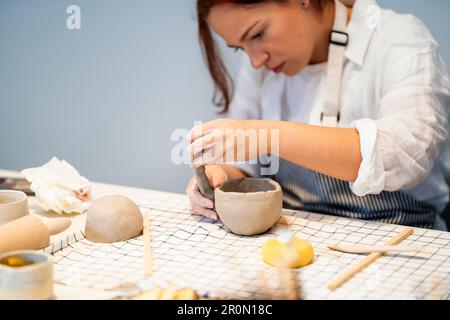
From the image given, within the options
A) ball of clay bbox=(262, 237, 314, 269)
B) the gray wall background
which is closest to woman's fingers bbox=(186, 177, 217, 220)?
ball of clay bbox=(262, 237, 314, 269)

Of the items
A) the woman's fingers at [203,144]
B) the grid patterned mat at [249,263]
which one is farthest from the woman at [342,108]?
the grid patterned mat at [249,263]

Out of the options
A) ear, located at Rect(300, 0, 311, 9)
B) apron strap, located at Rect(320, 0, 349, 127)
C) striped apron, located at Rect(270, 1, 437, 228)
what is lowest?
striped apron, located at Rect(270, 1, 437, 228)

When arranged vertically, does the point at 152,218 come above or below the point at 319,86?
below

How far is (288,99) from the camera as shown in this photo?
1.71 meters

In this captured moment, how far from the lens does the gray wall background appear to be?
6.29ft

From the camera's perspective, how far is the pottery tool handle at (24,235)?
1.00 metres

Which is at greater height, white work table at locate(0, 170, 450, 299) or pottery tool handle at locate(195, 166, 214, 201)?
pottery tool handle at locate(195, 166, 214, 201)

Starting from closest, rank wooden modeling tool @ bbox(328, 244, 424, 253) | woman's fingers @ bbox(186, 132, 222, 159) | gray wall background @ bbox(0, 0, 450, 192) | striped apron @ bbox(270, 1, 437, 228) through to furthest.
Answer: wooden modeling tool @ bbox(328, 244, 424, 253)
woman's fingers @ bbox(186, 132, 222, 159)
striped apron @ bbox(270, 1, 437, 228)
gray wall background @ bbox(0, 0, 450, 192)

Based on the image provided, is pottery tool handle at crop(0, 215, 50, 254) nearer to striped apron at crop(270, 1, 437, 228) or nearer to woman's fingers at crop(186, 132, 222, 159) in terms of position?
woman's fingers at crop(186, 132, 222, 159)

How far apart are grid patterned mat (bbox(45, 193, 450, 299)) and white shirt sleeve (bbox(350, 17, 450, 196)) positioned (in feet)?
0.41

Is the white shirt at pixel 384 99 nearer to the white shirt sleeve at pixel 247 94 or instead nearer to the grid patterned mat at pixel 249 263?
the white shirt sleeve at pixel 247 94

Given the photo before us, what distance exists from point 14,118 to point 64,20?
0.49 meters
